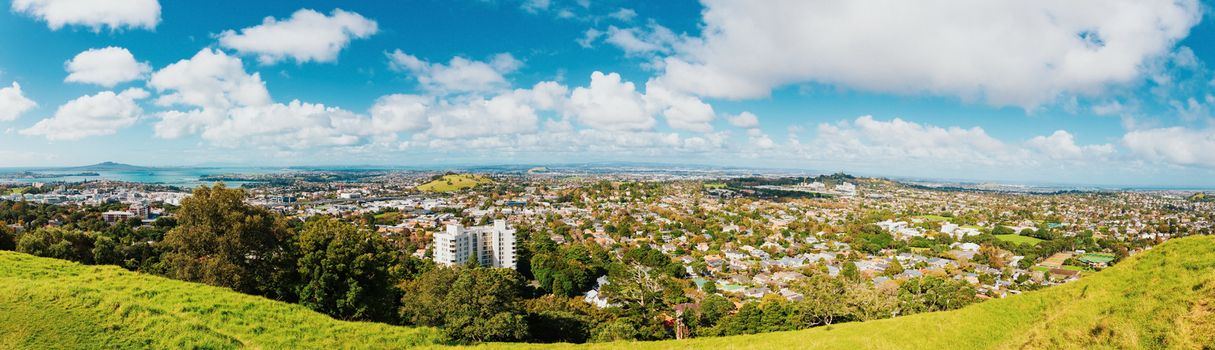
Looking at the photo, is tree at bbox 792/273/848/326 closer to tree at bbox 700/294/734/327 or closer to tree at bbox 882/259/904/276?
tree at bbox 700/294/734/327

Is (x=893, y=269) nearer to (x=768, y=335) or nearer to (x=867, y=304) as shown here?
(x=867, y=304)

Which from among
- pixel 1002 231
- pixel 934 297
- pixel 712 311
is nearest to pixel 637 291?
pixel 712 311

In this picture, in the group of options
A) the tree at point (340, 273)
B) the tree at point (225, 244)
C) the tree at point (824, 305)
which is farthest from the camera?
the tree at point (824, 305)

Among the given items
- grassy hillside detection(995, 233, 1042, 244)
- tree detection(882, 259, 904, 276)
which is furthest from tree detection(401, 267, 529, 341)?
grassy hillside detection(995, 233, 1042, 244)

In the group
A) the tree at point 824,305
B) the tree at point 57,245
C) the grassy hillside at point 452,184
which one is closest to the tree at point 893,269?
the tree at point 824,305

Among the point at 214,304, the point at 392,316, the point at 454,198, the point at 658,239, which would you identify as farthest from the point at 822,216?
the point at 214,304

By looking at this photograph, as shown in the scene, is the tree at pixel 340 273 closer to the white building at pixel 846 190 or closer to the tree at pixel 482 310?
the tree at pixel 482 310
